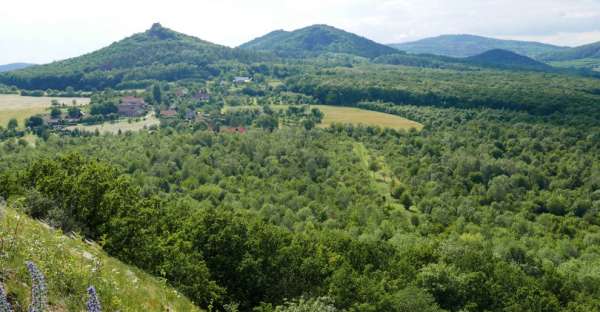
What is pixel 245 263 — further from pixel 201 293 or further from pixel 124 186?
pixel 124 186

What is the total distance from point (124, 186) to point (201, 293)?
37.7 ft

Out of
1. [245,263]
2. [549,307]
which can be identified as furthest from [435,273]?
[245,263]

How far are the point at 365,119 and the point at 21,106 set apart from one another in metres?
109

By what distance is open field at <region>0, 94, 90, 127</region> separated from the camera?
119819 mm

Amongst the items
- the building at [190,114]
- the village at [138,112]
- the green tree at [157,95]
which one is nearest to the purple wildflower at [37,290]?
the village at [138,112]

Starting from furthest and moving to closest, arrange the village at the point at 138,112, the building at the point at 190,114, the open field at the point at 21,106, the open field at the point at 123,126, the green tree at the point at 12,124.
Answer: the building at the point at 190,114 < the open field at the point at 21,106 < the village at the point at 138,112 < the open field at the point at 123,126 < the green tree at the point at 12,124

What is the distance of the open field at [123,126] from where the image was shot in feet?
368

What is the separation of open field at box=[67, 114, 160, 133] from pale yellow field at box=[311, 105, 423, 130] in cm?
4909

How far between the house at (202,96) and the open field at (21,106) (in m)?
39.7

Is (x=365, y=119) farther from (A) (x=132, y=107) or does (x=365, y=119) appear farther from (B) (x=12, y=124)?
(B) (x=12, y=124)

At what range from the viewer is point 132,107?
461ft

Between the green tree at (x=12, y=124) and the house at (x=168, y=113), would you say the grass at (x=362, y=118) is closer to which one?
the house at (x=168, y=113)

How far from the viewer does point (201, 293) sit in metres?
22.6

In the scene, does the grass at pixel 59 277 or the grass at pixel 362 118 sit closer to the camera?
the grass at pixel 59 277
